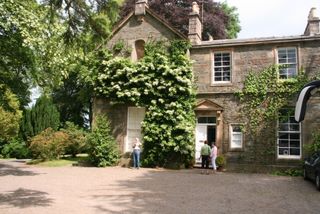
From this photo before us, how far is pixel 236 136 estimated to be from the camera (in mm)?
20438

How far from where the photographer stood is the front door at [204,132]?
21203mm

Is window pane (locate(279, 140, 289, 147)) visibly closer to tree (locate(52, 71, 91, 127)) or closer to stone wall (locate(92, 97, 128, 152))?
stone wall (locate(92, 97, 128, 152))

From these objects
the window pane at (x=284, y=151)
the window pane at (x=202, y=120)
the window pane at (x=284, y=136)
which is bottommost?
the window pane at (x=284, y=151)

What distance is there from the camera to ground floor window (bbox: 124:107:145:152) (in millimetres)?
22297

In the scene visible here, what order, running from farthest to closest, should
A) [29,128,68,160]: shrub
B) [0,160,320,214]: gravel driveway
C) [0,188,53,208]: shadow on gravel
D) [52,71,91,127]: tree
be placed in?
[52,71,91,127]: tree, [29,128,68,160]: shrub, [0,188,53,208]: shadow on gravel, [0,160,320,214]: gravel driveway

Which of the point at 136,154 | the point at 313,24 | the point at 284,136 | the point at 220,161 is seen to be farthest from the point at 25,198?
the point at 313,24

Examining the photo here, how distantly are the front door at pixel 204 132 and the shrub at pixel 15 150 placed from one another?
15.8 metres

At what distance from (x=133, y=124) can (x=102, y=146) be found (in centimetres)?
228

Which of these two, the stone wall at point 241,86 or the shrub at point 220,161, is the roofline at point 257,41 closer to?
the stone wall at point 241,86

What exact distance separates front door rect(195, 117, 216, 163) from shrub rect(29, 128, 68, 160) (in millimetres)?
8996

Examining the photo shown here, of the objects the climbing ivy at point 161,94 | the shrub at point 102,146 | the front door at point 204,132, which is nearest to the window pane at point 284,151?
the front door at point 204,132

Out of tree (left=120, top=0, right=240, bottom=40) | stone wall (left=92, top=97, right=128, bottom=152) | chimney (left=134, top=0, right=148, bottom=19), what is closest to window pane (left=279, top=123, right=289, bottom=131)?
stone wall (left=92, top=97, right=128, bottom=152)

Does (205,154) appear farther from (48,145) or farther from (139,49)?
(48,145)

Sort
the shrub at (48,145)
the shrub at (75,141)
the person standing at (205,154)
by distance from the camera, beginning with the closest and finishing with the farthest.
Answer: the person standing at (205,154) < the shrub at (48,145) < the shrub at (75,141)
